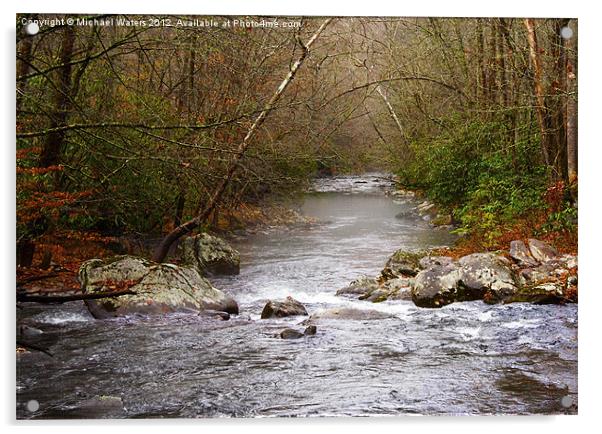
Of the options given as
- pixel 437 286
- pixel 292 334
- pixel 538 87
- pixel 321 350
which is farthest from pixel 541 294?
pixel 292 334

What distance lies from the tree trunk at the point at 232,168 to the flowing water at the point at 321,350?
0.38 meters

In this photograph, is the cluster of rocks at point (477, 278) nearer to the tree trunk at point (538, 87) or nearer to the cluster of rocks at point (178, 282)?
the tree trunk at point (538, 87)

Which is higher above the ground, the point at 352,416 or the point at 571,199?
the point at 571,199

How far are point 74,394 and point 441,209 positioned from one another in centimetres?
270

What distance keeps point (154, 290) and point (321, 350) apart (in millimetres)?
1205

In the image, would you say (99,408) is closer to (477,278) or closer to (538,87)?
(477,278)

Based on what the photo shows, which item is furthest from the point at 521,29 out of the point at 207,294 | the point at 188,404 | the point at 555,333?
the point at 188,404

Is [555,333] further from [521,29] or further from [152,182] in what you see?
[152,182]

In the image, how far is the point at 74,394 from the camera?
15.3ft

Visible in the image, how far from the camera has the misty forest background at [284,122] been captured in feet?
15.8

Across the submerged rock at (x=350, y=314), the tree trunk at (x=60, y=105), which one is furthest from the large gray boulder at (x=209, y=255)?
the tree trunk at (x=60, y=105)

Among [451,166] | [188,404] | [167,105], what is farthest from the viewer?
[451,166]

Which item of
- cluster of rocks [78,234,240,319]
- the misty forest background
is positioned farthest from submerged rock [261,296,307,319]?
the misty forest background

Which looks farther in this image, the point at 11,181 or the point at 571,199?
the point at 571,199
